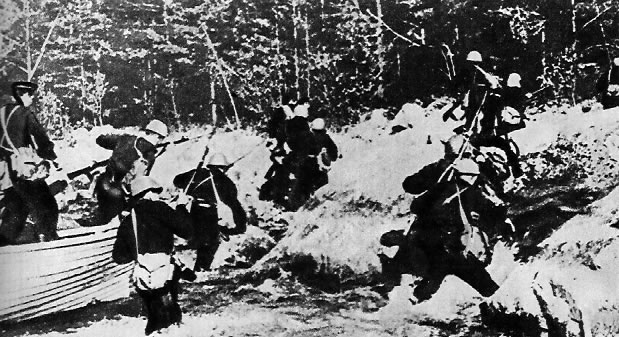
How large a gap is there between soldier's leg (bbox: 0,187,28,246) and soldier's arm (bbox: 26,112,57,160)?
12.0 inches

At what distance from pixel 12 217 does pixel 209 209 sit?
4.21ft

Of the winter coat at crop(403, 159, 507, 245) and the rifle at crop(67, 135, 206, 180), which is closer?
the winter coat at crop(403, 159, 507, 245)

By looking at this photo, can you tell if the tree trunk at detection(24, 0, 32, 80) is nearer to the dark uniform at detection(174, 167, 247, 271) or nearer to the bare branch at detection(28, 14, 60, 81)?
the bare branch at detection(28, 14, 60, 81)

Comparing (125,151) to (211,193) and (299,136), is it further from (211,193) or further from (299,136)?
(299,136)

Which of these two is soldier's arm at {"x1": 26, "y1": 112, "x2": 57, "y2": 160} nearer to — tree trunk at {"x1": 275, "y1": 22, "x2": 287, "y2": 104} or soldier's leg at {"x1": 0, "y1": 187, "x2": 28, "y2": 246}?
soldier's leg at {"x1": 0, "y1": 187, "x2": 28, "y2": 246}

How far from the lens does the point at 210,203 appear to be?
4605mm

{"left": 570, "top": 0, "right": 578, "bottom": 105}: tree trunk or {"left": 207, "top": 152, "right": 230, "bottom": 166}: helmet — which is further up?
{"left": 570, "top": 0, "right": 578, "bottom": 105}: tree trunk

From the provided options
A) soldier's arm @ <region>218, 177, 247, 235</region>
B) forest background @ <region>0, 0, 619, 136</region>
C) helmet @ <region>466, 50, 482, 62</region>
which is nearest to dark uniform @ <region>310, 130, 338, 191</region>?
forest background @ <region>0, 0, 619, 136</region>

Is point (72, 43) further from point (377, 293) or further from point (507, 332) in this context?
point (507, 332)

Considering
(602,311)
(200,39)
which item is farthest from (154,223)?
(602,311)

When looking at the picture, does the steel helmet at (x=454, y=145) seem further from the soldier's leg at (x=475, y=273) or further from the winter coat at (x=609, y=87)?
A: the winter coat at (x=609, y=87)

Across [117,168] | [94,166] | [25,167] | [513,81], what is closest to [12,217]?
[25,167]

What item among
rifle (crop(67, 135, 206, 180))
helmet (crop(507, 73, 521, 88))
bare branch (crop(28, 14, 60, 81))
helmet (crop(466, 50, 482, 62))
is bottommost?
rifle (crop(67, 135, 206, 180))

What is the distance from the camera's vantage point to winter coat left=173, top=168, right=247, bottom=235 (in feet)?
15.1
